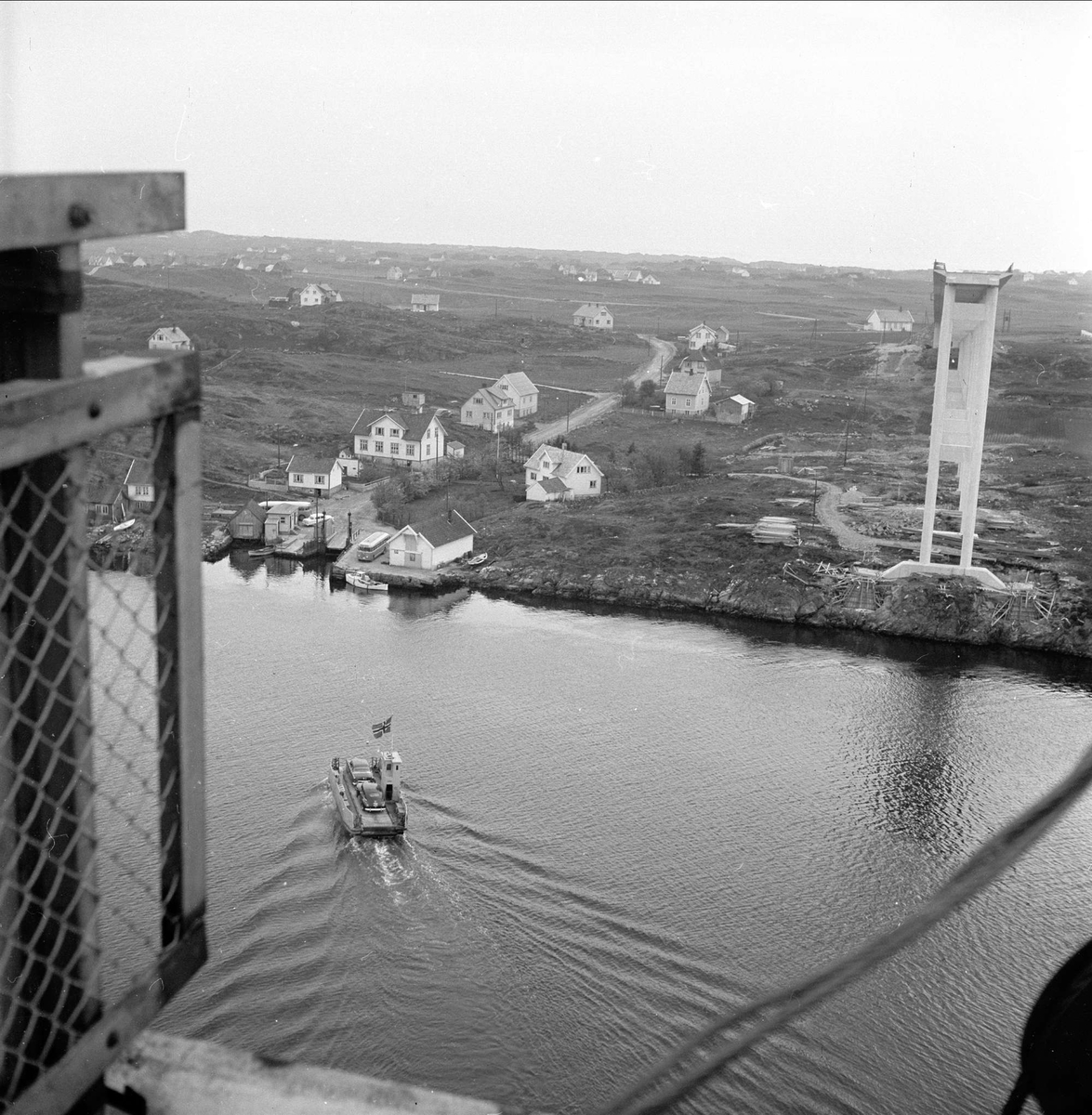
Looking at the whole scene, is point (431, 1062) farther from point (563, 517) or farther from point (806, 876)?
point (563, 517)

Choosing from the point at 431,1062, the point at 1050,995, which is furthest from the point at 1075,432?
the point at 1050,995

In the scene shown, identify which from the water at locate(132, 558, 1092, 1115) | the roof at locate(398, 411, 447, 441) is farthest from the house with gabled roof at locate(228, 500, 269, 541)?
the roof at locate(398, 411, 447, 441)

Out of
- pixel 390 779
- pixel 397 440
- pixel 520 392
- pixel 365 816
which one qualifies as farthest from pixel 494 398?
pixel 365 816

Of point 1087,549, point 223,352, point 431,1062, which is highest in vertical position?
point 223,352

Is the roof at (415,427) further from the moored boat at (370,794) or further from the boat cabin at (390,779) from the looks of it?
the boat cabin at (390,779)

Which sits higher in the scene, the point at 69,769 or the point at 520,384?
the point at 69,769

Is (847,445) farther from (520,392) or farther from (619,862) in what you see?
(619,862)

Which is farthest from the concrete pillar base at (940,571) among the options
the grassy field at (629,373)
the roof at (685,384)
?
the roof at (685,384)
